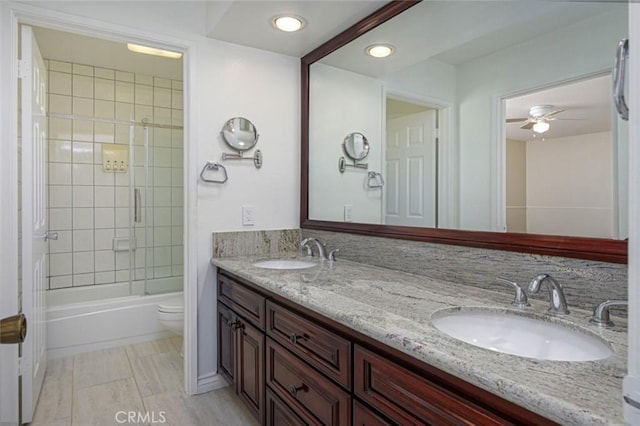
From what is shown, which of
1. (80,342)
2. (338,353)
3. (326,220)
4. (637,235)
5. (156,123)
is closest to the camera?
(637,235)

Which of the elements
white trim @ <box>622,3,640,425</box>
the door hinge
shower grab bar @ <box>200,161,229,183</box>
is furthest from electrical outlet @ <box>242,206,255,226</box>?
white trim @ <box>622,3,640,425</box>

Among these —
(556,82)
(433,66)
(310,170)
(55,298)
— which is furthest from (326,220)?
(55,298)

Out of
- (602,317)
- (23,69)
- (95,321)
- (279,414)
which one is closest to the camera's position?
(602,317)

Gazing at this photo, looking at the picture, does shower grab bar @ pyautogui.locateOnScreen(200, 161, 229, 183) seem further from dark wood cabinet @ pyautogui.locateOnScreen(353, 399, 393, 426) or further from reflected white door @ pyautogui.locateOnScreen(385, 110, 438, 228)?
dark wood cabinet @ pyautogui.locateOnScreen(353, 399, 393, 426)

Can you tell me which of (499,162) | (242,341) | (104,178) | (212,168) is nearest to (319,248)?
(242,341)

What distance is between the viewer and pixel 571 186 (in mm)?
1191

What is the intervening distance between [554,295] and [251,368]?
4.34 feet

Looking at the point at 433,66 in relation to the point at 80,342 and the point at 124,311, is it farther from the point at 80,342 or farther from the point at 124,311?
the point at 80,342

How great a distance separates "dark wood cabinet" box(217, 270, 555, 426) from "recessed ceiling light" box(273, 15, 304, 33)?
138 cm

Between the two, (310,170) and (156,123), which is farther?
(156,123)

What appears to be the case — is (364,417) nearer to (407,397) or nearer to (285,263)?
(407,397)

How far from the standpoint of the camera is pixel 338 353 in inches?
45.9

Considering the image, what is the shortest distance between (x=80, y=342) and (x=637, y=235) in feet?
10.9

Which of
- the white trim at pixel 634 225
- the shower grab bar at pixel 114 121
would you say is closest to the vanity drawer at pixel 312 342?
the white trim at pixel 634 225
